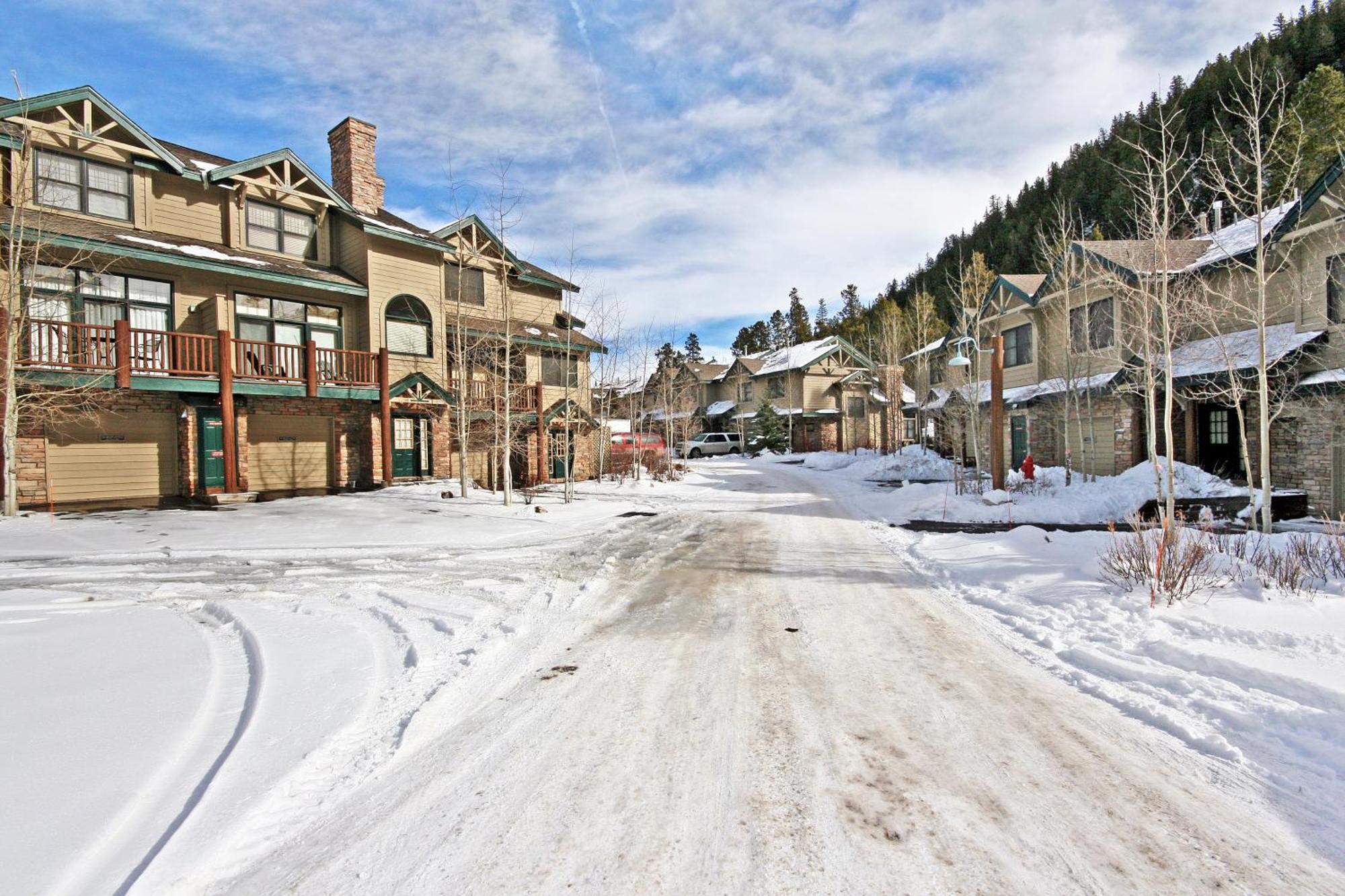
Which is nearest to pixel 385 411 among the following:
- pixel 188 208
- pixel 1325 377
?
pixel 188 208

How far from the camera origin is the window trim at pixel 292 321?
53.0ft

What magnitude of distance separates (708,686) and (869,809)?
169 centimetres

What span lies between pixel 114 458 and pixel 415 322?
8117 millimetres

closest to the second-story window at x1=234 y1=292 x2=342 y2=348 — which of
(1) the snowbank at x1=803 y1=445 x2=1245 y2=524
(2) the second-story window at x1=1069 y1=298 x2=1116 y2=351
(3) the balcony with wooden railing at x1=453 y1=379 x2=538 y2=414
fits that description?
(3) the balcony with wooden railing at x1=453 y1=379 x2=538 y2=414

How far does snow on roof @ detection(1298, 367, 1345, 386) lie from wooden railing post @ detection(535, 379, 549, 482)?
1946cm

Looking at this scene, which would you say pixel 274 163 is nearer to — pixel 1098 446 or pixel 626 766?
pixel 626 766

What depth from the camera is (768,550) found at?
33.5ft

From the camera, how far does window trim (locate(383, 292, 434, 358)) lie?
18.3 m

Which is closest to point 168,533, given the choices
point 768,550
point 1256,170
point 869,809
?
point 768,550

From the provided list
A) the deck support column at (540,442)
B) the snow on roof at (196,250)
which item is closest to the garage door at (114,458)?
the snow on roof at (196,250)

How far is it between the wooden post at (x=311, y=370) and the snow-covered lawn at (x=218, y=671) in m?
5.89

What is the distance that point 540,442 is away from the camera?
69.7 feet

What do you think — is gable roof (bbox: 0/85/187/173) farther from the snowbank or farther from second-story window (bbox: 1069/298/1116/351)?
second-story window (bbox: 1069/298/1116/351)

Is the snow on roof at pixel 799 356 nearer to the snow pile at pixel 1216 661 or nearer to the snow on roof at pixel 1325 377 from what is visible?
the snow on roof at pixel 1325 377
